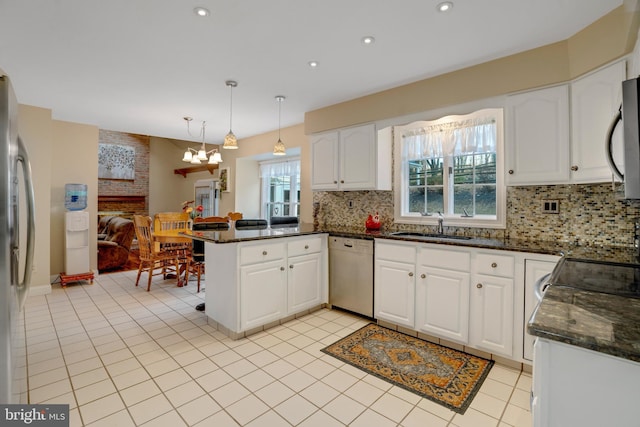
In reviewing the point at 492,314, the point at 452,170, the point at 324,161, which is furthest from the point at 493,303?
the point at 324,161

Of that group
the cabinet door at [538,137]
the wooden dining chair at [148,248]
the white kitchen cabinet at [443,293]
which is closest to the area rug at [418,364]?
the white kitchen cabinet at [443,293]

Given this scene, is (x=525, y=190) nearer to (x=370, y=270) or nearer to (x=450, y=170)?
(x=450, y=170)

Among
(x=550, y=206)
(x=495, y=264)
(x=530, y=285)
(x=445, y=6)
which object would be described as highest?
(x=445, y=6)

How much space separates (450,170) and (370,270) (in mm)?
1370

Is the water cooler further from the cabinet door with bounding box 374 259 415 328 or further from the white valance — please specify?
the cabinet door with bounding box 374 259 415 328

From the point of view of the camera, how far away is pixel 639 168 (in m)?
1.10

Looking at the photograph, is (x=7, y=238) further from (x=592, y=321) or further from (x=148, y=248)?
(x=148, y=248)

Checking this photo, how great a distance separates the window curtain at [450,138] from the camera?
2.92m

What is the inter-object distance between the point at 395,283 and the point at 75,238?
4662mm

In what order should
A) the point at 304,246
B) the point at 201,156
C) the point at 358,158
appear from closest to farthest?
1. the point at 304,246
2. the point at 358,158
3. the point at 201,156

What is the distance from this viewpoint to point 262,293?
2.87m

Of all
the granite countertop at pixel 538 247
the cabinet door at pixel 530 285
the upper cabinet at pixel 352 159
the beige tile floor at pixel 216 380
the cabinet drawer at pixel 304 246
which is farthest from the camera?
the upper cabinet at pixel 352 159

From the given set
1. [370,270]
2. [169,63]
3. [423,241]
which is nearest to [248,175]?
[169,63]

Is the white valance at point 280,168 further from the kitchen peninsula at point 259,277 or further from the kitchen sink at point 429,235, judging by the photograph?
the kitchen sink at point 429,235
